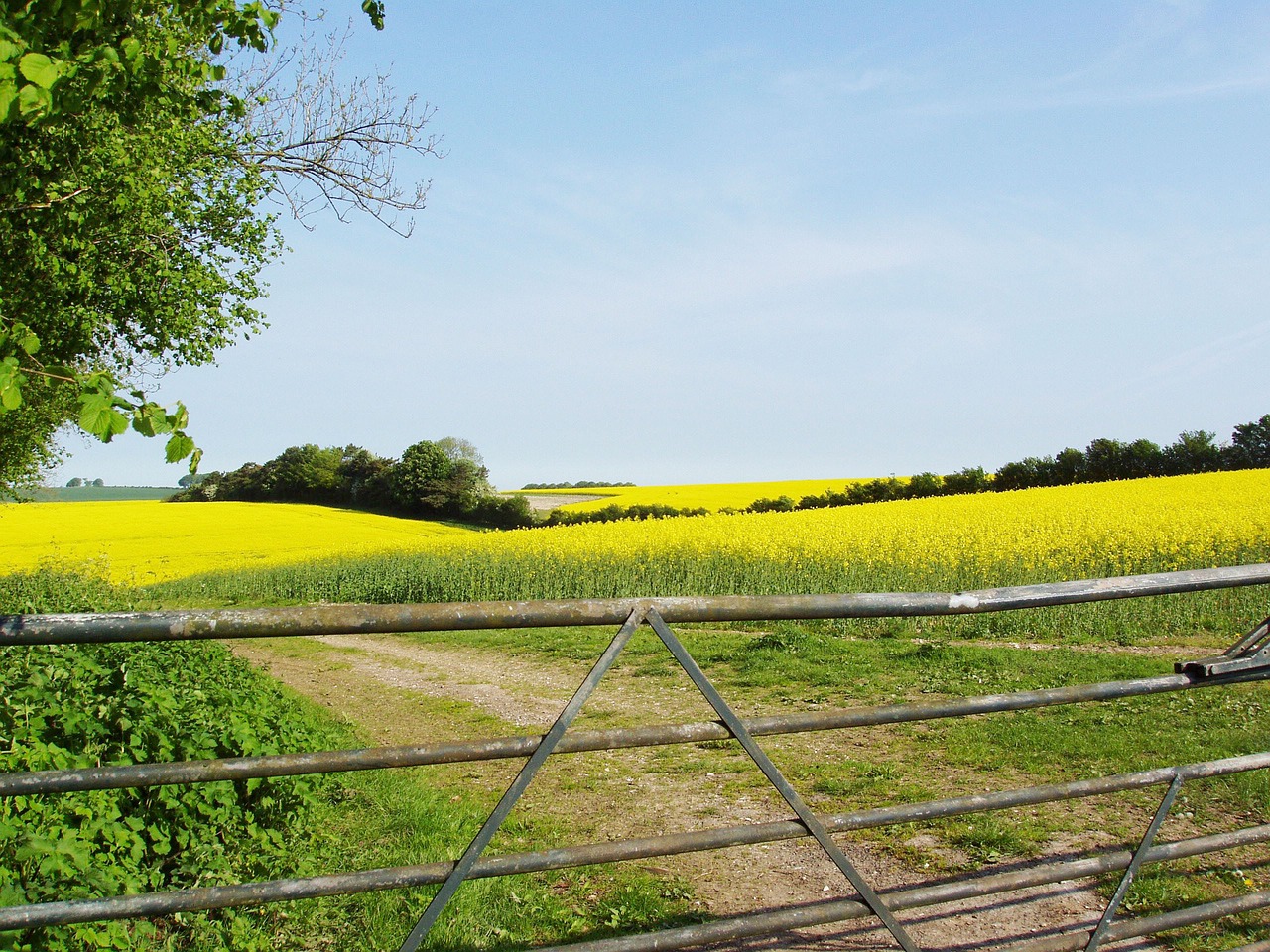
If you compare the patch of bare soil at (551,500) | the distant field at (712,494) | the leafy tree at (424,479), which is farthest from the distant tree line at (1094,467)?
the leafy tree at (424,479)

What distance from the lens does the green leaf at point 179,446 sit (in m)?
3.57

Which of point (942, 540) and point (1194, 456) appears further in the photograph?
point (1194, 456)

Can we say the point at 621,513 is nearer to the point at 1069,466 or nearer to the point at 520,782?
the point at 1069,466

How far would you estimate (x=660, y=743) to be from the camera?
8.52 feet

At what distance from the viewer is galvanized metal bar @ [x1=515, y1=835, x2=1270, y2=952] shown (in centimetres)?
268

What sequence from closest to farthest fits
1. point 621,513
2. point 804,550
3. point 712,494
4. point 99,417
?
point 99,417, point 804,550, point 621,513, point 712,494

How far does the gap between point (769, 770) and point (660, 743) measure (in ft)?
1.06

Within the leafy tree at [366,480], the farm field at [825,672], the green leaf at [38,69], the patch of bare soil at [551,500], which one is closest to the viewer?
the green leaf at [38,69]

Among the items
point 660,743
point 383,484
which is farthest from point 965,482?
point 660,743

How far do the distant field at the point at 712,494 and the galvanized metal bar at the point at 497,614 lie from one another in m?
36.5

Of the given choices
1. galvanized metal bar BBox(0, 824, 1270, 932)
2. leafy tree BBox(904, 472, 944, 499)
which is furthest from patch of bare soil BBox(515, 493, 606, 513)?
galvanized metal bar BBox(0, 824, 1270, 932)

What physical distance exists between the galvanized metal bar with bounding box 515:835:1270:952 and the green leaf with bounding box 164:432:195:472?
225cm

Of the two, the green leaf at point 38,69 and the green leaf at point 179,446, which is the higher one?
the green leaf at point 38,69

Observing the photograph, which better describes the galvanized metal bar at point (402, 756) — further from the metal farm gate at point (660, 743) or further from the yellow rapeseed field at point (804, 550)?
the yellow rapeseed field at point (804, 550)
